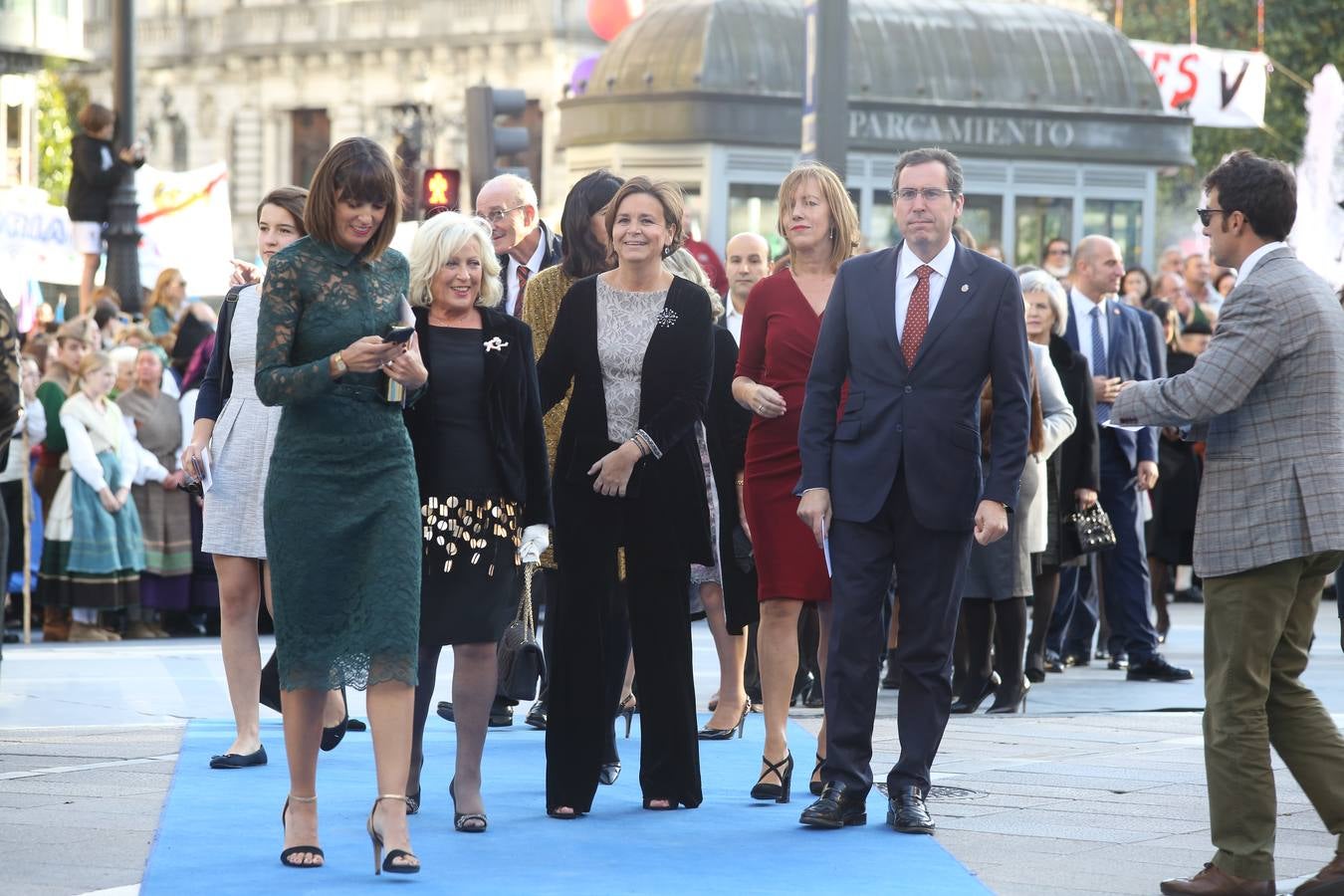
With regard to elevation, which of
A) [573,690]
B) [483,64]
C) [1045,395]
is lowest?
[573,690]

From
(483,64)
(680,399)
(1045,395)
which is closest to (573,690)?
(680,399)

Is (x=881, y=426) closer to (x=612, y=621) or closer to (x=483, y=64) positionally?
(x=612, y=621)

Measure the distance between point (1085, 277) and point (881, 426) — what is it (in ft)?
16.7

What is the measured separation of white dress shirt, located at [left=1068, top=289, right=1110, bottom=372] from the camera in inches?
475

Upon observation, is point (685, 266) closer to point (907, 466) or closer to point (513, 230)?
point (513, 230)

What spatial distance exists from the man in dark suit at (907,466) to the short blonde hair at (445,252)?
3.50ft

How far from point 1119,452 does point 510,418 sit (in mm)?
5585

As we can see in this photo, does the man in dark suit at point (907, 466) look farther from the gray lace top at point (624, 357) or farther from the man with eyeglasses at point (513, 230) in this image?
the man with eyeglasses at point (513, 230)

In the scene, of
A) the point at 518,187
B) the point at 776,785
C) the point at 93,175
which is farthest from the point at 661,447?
the point at 93,175

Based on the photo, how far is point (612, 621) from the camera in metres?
7.61

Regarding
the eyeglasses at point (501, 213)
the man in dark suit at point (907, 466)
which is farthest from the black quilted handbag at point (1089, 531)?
the man in dark suit at point (907, 466)

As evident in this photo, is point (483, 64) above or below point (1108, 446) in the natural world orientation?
above

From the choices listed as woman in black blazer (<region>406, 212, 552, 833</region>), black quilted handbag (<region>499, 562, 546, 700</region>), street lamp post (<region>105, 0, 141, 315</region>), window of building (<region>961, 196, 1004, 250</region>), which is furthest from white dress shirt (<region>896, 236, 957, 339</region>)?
window of building (<region>961, 196, 1004, 250</region>)

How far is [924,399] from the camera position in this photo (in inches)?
283
